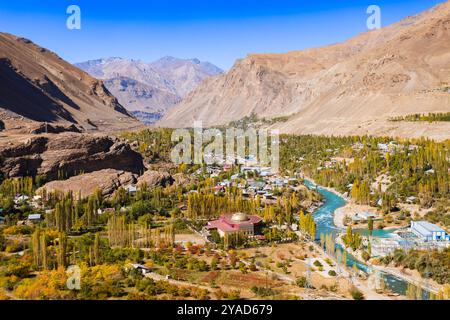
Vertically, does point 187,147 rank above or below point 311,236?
above

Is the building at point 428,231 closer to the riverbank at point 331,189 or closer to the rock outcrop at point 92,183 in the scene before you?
the riverbank at point 331,189

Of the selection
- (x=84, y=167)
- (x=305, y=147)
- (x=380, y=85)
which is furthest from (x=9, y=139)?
(x=380, y=85)

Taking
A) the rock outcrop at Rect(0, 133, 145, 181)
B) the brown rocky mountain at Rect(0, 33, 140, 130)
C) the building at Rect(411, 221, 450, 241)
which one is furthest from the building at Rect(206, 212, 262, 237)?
the brown rocky mountain at Rect(0, 33, 140, 130)

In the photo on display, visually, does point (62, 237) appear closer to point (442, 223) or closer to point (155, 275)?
point (155, 275)

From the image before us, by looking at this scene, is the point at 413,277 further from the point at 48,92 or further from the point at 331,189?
the point at 48,92

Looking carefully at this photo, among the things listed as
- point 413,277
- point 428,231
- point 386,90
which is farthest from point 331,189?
point 386,90
